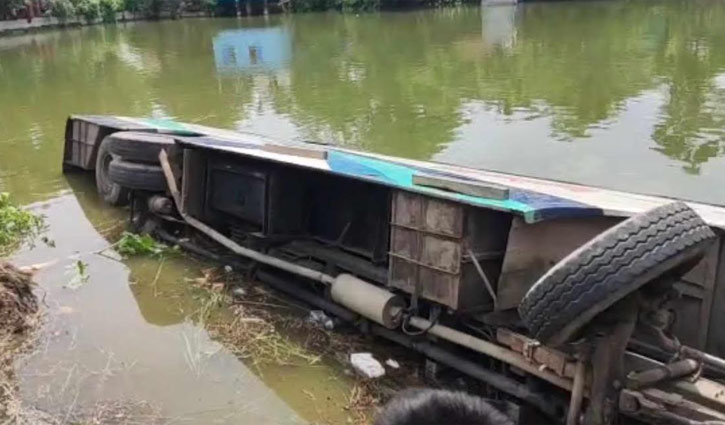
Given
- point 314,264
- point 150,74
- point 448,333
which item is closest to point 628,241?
point 448,333

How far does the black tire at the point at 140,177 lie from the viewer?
7191mm

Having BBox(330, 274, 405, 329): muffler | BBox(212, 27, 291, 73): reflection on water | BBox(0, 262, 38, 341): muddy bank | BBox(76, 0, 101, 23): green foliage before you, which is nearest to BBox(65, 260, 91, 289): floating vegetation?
BBox(0, 262, 38, 341): muddy bank

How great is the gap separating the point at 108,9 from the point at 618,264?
46992 millimetres

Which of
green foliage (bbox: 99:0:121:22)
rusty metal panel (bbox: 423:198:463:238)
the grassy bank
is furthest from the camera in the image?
green foliage (bbox: 99:0:121:22)

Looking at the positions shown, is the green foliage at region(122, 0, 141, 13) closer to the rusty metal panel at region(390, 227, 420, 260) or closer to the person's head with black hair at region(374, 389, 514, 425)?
the rusty metal panel at region(390, 227, 420, 260)

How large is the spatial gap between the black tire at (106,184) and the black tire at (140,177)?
623mm

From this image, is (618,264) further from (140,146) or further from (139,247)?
(140,146)

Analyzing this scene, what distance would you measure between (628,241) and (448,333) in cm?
150

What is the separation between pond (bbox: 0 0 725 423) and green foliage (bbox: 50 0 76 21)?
13.9 metres

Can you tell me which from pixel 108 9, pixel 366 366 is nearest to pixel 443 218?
pixel 366 366

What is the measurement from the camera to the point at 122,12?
47.0 meters

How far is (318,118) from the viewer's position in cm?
1307

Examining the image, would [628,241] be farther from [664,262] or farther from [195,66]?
[195,66]

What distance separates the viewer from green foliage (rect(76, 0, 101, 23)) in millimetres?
44250
